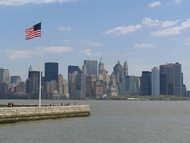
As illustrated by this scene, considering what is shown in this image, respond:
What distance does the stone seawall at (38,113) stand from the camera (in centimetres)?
4931

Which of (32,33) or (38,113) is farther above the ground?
(32,33)

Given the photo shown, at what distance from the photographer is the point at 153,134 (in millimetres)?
44188

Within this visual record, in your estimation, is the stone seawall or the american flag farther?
the american flag

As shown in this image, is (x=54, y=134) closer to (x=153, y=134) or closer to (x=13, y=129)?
(x=13, y=129)

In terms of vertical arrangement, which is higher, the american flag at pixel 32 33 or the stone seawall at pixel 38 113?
the american flag at pixel 32 33

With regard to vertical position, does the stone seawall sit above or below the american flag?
below

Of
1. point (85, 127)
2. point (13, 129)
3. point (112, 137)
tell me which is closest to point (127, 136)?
point (112, 137)

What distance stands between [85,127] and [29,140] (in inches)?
546

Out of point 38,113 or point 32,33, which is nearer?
point 32,33

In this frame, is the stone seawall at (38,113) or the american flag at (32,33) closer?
the stone seawall at (38,113)

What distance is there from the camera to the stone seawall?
49.3m

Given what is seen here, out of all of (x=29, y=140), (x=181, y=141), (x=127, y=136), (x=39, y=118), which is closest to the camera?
(x=29, y=140)

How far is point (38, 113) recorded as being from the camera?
182ft

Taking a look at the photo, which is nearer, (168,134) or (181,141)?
(181,141)
